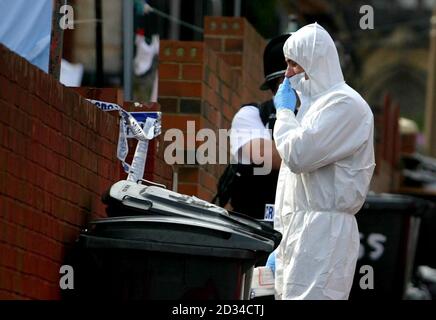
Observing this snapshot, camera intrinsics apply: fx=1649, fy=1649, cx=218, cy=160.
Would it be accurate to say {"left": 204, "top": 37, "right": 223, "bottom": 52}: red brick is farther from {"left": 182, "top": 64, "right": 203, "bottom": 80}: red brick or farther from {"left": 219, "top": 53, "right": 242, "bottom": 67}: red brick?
{"left": 182, "top": 64, "right": 203, "bottom": 80}: red brick

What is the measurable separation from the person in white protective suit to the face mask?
0.04 metres

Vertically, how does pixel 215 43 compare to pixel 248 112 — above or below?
above

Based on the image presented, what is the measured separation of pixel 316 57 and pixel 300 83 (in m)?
0.19

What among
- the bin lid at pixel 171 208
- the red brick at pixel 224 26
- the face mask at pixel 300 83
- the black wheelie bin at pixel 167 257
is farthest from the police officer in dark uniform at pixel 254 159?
the red brick at pixel 224 26

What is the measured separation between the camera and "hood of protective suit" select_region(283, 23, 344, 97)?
751 cm

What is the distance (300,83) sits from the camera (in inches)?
301

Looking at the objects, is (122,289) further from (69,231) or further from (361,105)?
(361,105)

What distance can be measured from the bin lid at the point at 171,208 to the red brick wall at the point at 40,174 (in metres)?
0.26

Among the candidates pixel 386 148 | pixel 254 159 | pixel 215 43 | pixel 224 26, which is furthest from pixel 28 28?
pixel 386 148

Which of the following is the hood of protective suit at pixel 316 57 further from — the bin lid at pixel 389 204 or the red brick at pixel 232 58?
the bin lid at pixel 389 204

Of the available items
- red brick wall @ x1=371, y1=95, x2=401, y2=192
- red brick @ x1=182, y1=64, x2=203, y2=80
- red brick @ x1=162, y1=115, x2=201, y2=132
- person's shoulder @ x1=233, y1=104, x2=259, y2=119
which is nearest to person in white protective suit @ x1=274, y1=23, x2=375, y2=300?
person's shoulder @ x1=233, y1=104, x2=259, y2=119

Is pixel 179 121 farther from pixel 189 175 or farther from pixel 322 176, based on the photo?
pixel 322 176

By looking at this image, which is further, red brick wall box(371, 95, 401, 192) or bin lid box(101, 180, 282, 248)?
red brick wall box(371, 95, 401, 192)

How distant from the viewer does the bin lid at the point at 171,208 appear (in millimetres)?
7012
